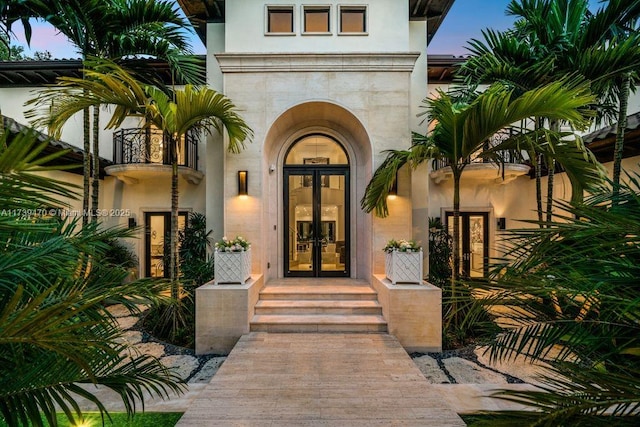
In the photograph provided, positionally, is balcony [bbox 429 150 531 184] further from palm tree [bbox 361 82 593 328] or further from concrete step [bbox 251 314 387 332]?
concrete step [bbox 251 314 387 332]

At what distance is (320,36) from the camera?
23.4ft

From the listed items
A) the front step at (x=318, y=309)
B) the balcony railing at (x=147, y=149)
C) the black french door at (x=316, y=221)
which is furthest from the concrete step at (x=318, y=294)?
the balcony railing at (x=147, y=149)

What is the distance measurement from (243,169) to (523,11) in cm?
596

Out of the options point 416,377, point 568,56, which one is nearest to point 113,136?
point 416,377

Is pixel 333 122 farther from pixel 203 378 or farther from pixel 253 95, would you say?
pixel 203 378

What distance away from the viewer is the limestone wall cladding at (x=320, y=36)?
705 centimetres

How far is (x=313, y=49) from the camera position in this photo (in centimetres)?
711

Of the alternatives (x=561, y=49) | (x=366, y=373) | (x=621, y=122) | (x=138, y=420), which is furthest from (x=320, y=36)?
(x=138, y=420)

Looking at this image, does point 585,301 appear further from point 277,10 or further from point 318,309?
point 277,10

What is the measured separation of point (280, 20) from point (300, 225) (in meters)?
4.86

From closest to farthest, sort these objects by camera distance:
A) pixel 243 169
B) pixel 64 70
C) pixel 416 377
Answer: pixel 416 377 < pixel 243 169 < pixel 64 70

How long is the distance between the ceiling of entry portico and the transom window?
284mm

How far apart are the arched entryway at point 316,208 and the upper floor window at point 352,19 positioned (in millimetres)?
2491

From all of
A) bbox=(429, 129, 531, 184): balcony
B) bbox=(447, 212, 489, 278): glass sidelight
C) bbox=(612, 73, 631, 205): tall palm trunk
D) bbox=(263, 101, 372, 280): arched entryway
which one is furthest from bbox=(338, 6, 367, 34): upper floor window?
bbox=(447, 212, 489, 278): glass sidelight
